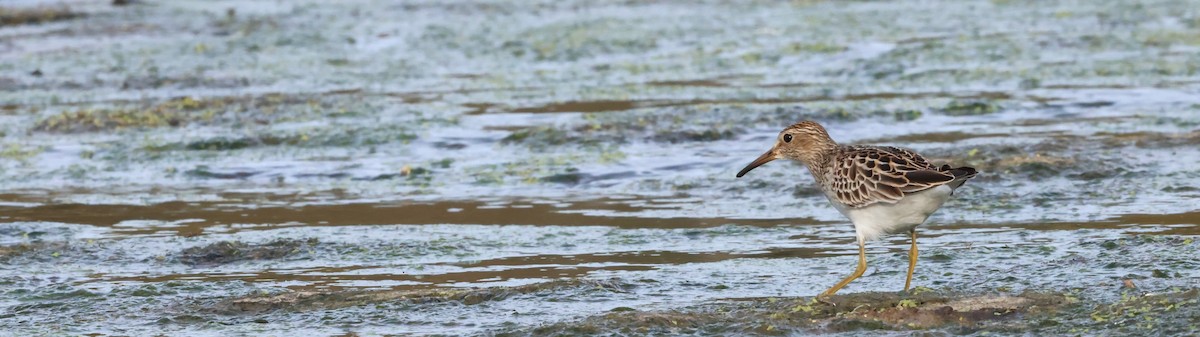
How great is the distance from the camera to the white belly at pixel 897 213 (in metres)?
6.19

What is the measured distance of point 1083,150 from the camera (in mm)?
9898

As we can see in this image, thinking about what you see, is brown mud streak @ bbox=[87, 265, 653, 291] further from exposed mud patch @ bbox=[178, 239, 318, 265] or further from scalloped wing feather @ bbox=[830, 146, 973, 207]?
scalloped wing feather @ bbox=[830, 146, 973, 207]

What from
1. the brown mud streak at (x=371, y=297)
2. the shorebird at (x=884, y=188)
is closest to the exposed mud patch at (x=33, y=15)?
the brown mud streak at (x=371, y=297)

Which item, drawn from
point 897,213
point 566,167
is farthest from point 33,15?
point 897,213

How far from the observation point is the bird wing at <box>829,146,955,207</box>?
613 cm

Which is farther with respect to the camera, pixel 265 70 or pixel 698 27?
pixel 698 27

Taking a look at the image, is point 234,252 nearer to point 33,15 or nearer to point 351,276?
point 351,276

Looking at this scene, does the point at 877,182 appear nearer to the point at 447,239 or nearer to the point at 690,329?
the point at 690,329

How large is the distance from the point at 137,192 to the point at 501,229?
2.74 m

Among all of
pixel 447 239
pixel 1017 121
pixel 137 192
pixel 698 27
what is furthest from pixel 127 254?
pixel 698 27

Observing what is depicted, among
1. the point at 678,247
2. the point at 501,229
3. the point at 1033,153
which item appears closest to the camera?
the point at 678,247

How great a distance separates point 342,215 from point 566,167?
1765 mm

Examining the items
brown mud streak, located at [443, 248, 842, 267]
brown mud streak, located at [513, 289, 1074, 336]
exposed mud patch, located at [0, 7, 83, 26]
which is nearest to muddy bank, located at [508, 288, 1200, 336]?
brown mud streak, located at [513, 289, 1074, 336]

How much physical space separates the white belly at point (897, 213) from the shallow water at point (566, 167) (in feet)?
0.71
